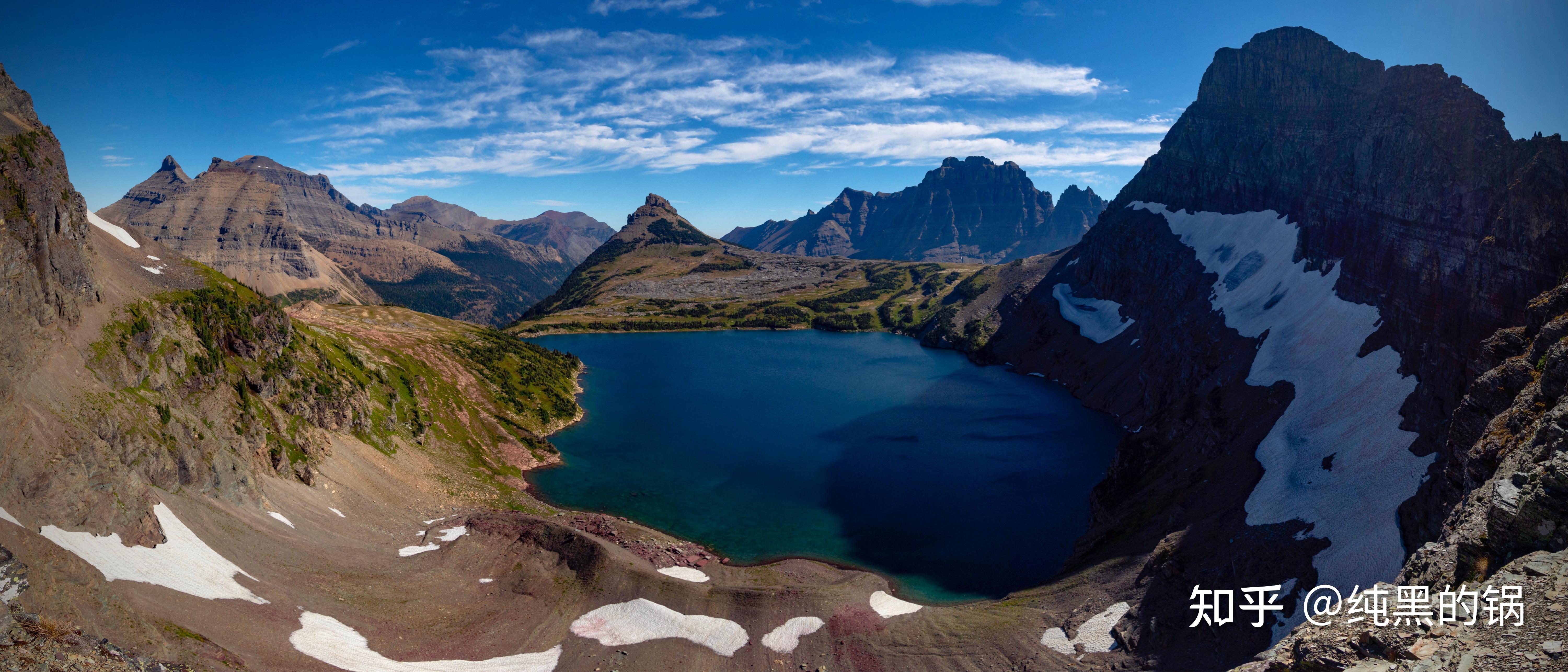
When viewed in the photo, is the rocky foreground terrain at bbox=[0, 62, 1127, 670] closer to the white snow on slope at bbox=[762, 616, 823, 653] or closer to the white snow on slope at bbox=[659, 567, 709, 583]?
the white snow on slope at bbox=[762, 616, 823, 653]

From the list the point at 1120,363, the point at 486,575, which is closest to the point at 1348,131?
the point at 1120,363

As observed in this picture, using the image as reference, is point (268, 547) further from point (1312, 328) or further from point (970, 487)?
point (1312, 328)

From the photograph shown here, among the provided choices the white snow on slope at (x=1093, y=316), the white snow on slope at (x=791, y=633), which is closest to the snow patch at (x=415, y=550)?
the white snow on slope at (x=791, y=633)

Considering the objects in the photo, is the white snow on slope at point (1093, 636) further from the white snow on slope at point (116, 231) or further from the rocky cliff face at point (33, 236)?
the white snow on slope at point (116, 231)

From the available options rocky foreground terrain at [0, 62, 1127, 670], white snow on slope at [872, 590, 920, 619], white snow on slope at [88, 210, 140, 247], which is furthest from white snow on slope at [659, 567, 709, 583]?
white snow on slope at [88, 210, 140, 247]

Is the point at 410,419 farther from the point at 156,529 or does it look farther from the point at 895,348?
the point at 895,348
